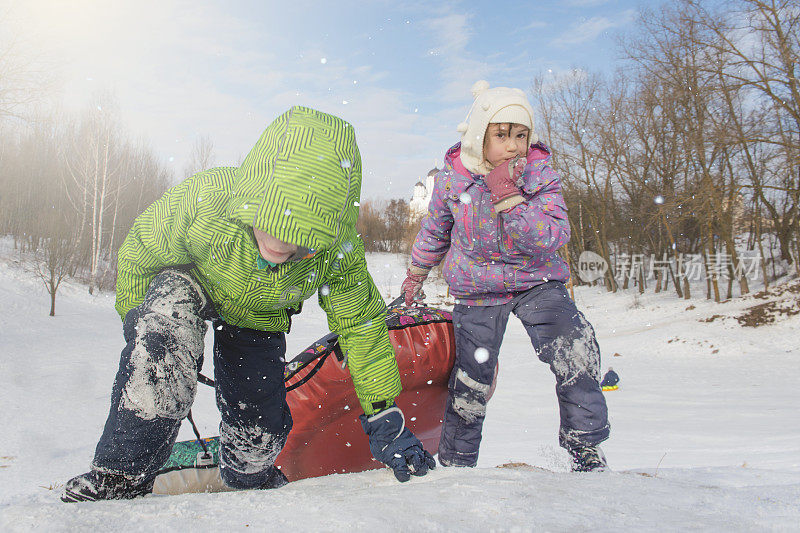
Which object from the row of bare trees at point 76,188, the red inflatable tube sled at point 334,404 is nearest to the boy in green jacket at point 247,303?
the red inflatable tube sled at point 334,404

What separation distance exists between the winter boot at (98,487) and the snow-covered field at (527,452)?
90 mm

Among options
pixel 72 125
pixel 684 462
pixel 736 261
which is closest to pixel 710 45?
pixel 736 261

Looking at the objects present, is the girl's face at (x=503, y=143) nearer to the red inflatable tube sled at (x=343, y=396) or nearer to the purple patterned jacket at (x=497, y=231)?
the purple patterned jacket at (x=497, y=231)

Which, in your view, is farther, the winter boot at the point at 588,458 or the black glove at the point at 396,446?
the winter boot at the point at 588,458

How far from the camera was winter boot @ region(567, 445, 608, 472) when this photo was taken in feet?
7.00

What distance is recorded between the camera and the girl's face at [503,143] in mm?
2420

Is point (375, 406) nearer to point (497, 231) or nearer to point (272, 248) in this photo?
point (272, 248)

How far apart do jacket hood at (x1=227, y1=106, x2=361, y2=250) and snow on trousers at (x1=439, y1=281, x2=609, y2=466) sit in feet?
3.54

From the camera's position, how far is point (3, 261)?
17.8 meters

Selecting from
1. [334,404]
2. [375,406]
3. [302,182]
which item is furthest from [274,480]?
[302,182]

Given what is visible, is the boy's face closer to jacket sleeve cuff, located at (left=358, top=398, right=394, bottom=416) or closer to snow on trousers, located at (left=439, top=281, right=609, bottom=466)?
jacket sleeve cuff, located at (left=358, top=398, right=394, bottom=416)

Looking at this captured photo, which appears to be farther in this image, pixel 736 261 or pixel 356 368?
pixel 736 261

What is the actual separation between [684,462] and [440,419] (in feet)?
6.21

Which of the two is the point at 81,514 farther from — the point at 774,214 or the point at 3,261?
the point at 3,261
